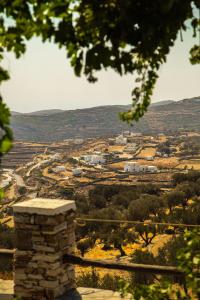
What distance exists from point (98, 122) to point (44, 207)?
575ft

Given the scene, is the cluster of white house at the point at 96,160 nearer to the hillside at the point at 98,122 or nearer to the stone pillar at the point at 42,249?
the stone pillar at the point at 42,249

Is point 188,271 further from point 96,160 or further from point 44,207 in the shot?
point 96,160

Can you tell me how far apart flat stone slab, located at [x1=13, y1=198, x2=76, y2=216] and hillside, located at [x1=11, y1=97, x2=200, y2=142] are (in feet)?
486

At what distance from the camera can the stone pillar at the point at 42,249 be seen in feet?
19.4

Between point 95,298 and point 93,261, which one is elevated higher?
point 93,261

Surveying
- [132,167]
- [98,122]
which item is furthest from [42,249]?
[98,122]

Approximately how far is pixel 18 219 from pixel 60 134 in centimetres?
16964

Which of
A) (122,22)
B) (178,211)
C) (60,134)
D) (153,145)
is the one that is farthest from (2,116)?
(60,134)

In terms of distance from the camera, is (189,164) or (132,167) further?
(132,167)

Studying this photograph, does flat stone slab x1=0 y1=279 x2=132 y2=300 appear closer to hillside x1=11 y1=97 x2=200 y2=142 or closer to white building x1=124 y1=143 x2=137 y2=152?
white building x1=124 y1=143 x2=137 y2=152

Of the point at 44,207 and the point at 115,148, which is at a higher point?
the point at 44,207

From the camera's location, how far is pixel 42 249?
5992mm

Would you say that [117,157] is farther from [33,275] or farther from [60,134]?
[60,134]

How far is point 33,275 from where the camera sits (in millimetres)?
6051
